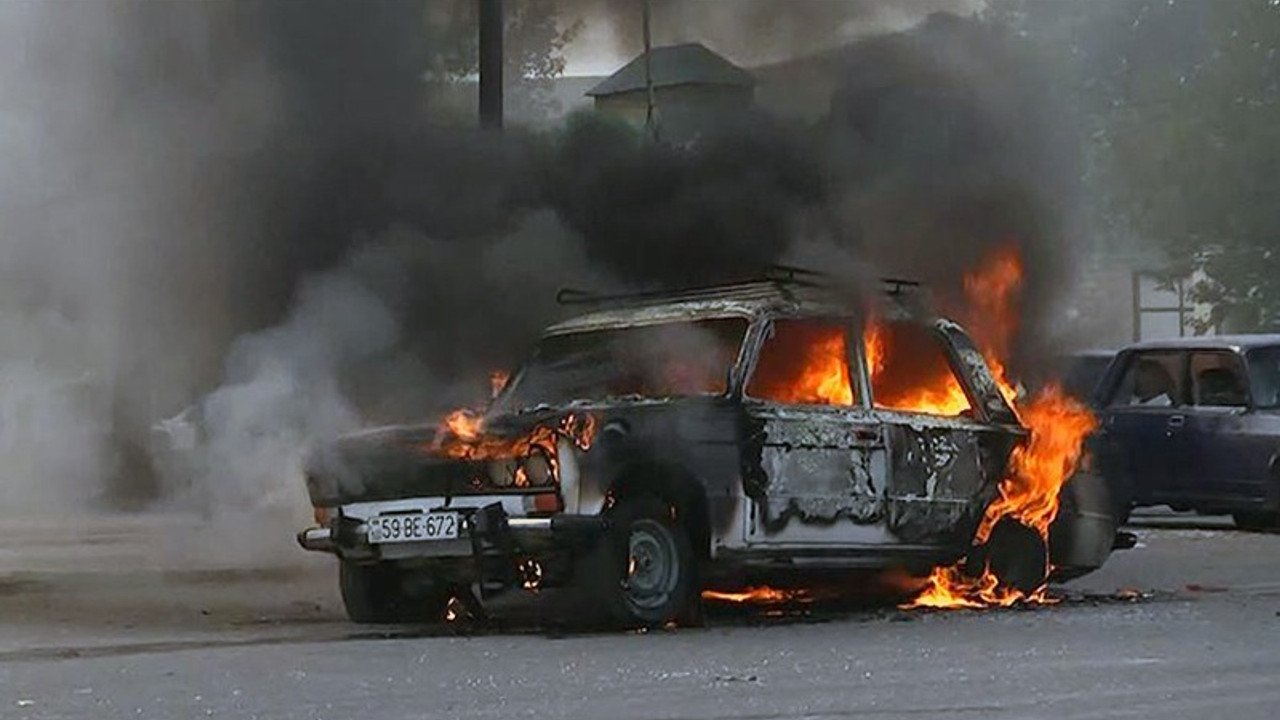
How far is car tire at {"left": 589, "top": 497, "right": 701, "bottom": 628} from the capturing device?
455 inches

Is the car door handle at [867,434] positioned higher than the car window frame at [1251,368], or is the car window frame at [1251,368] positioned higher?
the car window frame at [1251,368]

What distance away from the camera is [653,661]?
1024 cm

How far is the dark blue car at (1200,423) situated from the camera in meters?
19.7

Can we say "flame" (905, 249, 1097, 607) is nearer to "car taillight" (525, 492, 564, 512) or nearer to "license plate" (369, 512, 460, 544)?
"car taillight" (525, 492, 564, 512)

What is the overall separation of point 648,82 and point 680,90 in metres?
0.33

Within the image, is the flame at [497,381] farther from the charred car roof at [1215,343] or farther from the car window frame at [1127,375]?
the charred car roof at [1215,343]

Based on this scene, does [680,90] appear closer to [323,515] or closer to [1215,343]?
[323,515]

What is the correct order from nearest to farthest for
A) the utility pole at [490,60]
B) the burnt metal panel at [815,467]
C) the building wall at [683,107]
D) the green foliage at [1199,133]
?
→ the burnt metal panel at [815,467] → the building wall at [683,107] → the utility pole at [490,60] → the green foliage at [1199,133]

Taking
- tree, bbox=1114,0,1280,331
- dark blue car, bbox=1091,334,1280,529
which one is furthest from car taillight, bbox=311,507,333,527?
tree, bbox=1114,0,1280,331

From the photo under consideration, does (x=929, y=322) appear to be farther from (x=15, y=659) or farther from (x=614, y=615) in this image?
(x=15, y=659)

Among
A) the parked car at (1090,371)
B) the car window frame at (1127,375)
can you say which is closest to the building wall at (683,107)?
the parked car at (1090,371)

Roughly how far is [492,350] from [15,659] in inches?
159

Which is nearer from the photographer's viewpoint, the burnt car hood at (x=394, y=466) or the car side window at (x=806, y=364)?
the burnt car hood at (x=394, y=466)

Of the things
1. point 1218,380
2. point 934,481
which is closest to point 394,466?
point 934,481
